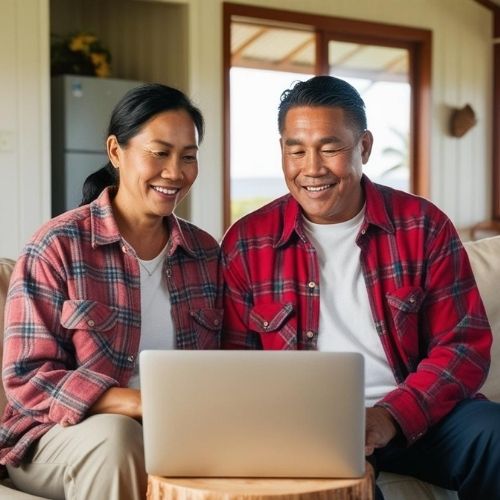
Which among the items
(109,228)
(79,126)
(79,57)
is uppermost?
(79,57)

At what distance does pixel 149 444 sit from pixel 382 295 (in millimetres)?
822

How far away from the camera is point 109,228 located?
7.29ft

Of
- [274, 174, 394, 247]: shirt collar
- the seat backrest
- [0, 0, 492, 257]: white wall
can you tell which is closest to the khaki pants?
the seat backrest

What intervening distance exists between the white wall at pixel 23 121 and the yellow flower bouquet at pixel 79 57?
1.03 ft

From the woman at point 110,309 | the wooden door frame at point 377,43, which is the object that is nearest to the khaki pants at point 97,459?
the woman at point 110,309

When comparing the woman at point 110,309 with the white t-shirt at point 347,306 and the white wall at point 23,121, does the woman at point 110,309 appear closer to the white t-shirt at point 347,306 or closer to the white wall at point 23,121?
the white t-shirt at point 347,306

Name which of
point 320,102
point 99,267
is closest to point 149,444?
point 99,267

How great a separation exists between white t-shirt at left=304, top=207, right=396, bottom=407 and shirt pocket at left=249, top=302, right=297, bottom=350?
0.07 meters

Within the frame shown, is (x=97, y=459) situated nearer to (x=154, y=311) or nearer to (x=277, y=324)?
(x=154, y=311)

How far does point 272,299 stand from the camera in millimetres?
2338

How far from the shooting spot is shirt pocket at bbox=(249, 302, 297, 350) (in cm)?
229

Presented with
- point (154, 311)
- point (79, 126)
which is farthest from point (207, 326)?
point (79, 126)

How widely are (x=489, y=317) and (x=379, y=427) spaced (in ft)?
2.38

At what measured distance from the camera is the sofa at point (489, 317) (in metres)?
2.24
